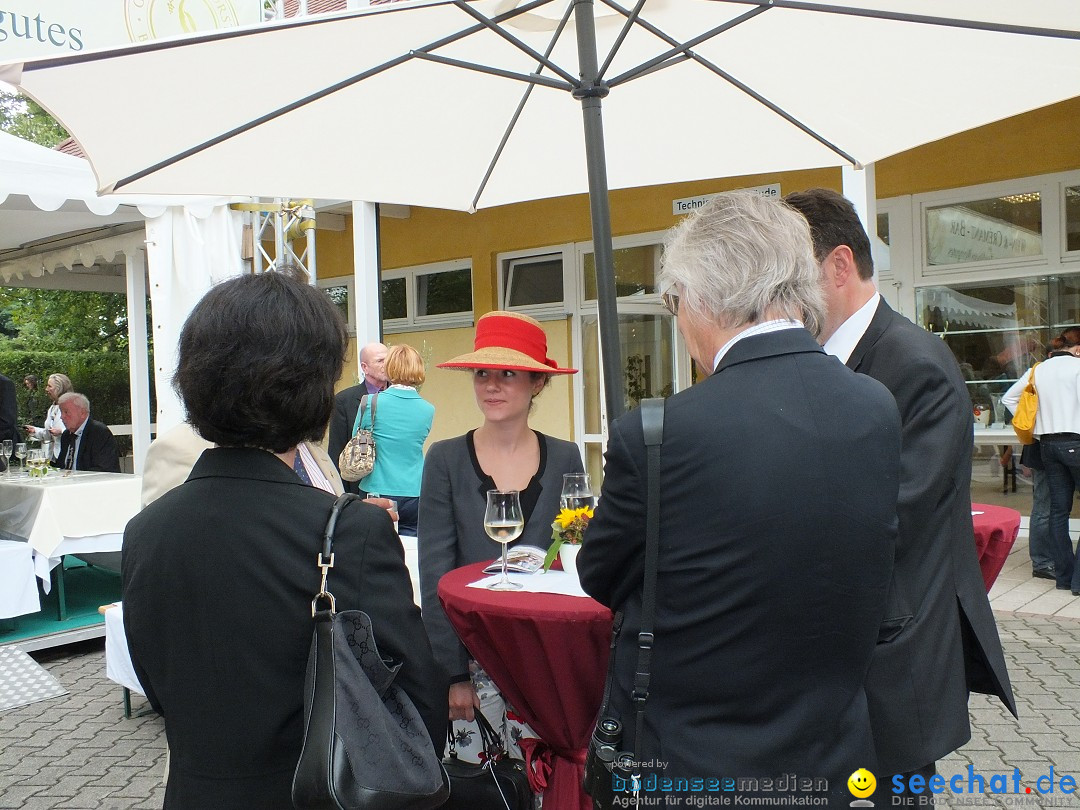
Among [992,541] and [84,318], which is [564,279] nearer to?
[992,541]

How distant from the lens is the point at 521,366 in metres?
2.71

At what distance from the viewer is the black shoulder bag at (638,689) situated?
1372mm

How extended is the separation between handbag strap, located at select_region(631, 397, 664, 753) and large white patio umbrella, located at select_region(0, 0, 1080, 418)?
135 cm

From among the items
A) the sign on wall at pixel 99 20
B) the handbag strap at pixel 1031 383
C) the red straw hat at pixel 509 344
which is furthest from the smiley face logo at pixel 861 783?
the sign on wall at pixel 99 20

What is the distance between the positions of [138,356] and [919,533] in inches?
358

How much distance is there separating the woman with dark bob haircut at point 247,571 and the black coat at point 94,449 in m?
7.00

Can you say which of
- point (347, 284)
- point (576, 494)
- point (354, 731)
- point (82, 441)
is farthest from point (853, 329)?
point (347, 284)

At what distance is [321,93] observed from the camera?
2891 millimetres

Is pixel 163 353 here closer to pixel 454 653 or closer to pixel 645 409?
pixel 454 653

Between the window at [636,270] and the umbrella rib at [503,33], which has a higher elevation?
the window at [636,270]

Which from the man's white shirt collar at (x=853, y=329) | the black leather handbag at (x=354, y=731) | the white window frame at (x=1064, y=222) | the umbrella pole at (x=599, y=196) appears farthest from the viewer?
the white window frame at (x=1064, y=222)

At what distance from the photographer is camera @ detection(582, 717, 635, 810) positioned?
1.46m

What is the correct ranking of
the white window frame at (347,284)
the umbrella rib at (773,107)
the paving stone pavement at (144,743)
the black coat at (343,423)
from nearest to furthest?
the umbrella rib at (773,107) → the paving stone pavement at (144,743) → the black coat at (343,423) → the white window frame at (347,284)

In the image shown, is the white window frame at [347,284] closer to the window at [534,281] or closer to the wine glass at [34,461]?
the window at [534,281]
